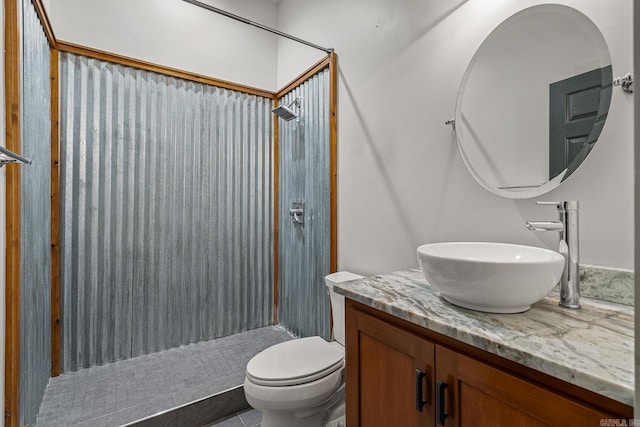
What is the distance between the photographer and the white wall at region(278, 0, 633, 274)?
0.95 m

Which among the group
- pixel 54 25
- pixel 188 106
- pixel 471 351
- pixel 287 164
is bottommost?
pixel 471 351

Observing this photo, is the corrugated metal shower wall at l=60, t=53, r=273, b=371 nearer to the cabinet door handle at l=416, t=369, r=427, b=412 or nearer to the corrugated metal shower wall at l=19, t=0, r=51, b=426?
the corrugated metal shower wall at l=19, t=0, r=51, b=426

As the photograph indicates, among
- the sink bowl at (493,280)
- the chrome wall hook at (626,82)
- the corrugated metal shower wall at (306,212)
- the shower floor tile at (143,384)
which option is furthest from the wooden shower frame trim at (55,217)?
the chrome wall hook at (626,82)

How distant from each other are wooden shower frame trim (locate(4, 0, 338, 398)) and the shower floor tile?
0.96 ft

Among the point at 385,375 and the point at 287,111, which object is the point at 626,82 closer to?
the point at 385,375

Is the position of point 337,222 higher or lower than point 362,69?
lower

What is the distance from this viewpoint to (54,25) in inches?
77.9

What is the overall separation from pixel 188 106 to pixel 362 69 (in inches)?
54.2

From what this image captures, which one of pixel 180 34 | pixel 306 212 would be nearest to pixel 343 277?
pixel 306 212

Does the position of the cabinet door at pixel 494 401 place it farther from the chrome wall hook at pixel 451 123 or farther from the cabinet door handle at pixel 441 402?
the chrome wall hook at pixel 451 123

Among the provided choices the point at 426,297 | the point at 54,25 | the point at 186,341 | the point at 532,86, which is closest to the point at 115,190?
the point at 54,25

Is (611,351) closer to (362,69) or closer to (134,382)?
(362,69)

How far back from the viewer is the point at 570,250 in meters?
0.89

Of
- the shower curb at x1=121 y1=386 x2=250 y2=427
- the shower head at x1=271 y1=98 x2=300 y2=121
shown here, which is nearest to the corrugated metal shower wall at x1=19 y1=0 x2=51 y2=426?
the shower curb at x1=121 y1=386 x2=250 y2=427
